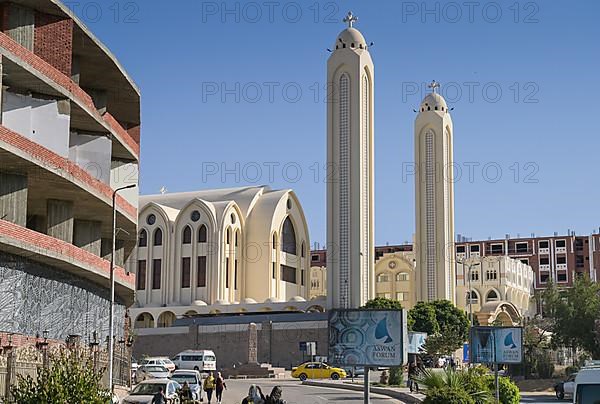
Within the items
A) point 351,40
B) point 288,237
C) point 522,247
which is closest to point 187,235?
point 288,237

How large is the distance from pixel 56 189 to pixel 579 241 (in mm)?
107494

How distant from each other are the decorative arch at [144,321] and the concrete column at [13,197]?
2377 inches

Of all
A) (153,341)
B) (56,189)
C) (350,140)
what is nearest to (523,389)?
(56,189)

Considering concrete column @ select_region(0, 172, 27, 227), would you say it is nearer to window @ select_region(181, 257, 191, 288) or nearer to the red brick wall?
the red brick wall

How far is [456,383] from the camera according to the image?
2380 centimetres

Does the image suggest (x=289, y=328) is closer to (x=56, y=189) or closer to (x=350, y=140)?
(x=350, y=140)

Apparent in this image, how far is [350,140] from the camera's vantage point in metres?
82.7

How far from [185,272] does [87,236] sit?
5013 cm

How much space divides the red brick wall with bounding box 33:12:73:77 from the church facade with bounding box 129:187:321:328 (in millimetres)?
54906

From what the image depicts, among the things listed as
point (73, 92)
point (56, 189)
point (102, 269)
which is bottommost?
point (102, 269)

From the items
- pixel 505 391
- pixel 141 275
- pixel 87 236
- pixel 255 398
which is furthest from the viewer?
pixel 141 275

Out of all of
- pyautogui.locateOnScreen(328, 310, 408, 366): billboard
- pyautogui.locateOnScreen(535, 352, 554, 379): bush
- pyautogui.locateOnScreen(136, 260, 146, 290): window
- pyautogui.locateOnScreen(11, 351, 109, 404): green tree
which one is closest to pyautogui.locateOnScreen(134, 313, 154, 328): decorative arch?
pyautogui.locateOnScreen(136, 260, 146, 290): window

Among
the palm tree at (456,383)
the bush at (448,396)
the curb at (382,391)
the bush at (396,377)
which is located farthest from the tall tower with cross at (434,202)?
the bush at (448,396)

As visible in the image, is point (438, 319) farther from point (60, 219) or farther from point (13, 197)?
point (13, 197)
